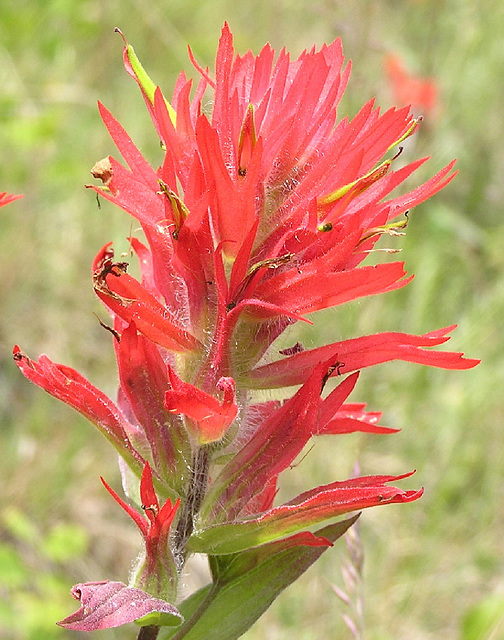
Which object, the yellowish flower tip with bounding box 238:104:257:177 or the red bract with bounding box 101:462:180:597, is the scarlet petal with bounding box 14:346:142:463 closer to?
the red bract with bounding box 101:462:180:597

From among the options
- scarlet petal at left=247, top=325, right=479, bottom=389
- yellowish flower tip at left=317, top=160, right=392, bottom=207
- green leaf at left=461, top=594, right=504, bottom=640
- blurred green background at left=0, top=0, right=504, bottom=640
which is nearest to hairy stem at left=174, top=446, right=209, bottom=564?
scarlet petal at left=247, top=325, right=479, bottom=389

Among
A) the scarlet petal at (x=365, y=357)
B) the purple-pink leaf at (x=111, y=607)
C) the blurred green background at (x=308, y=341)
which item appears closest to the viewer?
the purple-pink leaf at (x=111, y=607)

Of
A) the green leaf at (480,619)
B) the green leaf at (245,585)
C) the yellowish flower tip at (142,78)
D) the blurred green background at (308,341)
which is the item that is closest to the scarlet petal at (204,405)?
the green leaf at (245,585)

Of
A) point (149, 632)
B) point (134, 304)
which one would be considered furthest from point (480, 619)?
point (134, 304)

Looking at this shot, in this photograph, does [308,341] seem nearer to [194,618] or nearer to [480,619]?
[480,619]

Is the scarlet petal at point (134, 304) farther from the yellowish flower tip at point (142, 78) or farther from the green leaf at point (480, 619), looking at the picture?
the green leaf at point (480, 619)

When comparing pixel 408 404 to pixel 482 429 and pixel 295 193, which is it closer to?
pixel 482 429
